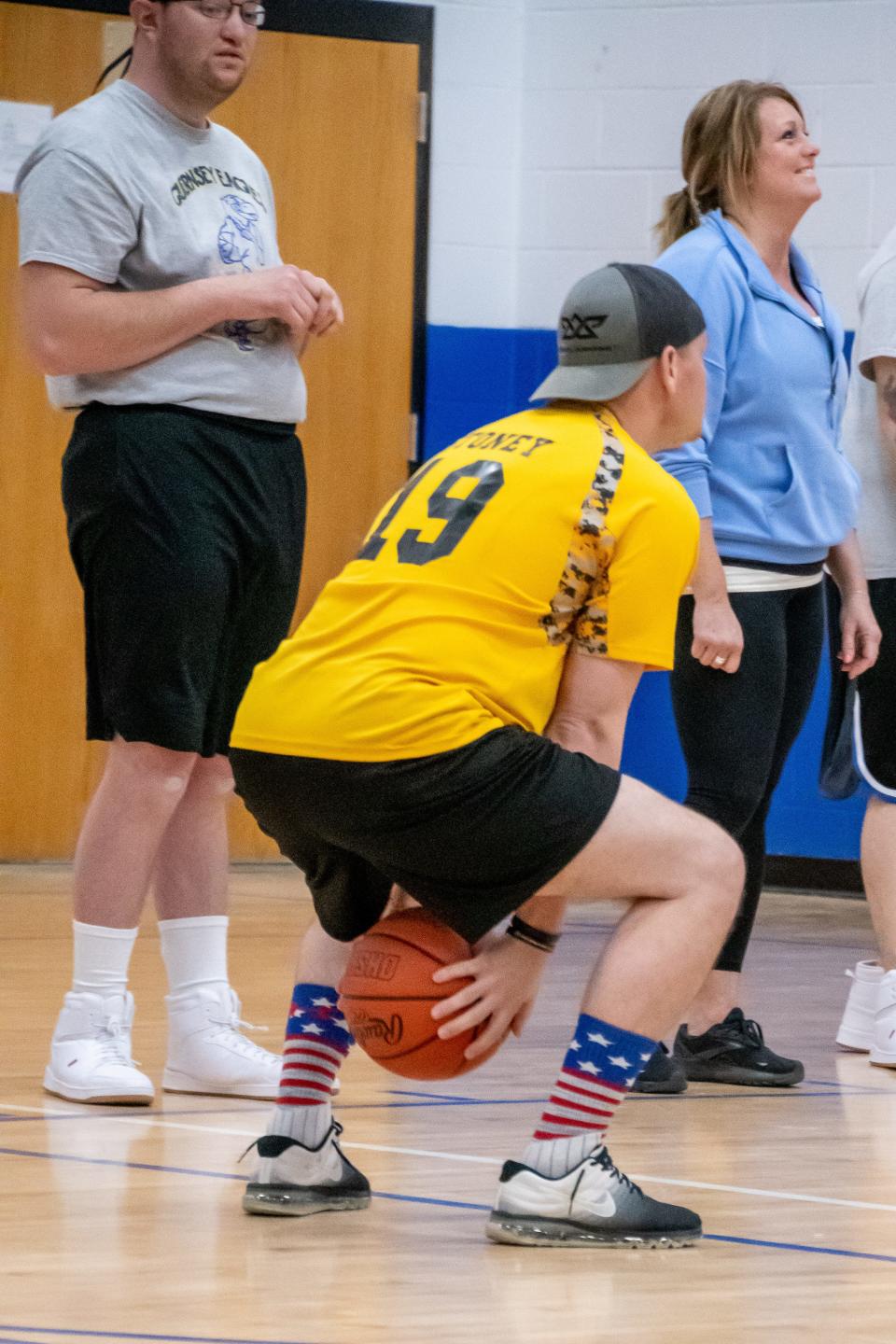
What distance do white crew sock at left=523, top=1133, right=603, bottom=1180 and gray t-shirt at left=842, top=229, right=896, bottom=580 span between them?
1.83 metres

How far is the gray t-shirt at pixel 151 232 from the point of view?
10.7 feet

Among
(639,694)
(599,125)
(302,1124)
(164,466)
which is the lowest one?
(639,694)

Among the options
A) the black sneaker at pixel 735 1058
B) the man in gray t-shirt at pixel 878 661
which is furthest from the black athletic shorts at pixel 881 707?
the black sneaker at pixel 735 1058

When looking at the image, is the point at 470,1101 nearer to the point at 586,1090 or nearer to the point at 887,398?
the point at 586,1090

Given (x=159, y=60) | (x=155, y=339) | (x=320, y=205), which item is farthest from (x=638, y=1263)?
(x=320, y=205)

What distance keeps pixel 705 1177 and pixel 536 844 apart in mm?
640

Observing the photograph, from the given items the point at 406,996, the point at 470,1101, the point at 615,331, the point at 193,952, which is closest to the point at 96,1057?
the point at 193,952

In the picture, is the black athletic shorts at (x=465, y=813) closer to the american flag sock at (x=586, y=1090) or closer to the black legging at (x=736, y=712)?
the american flag sock at (x=586, y=1090)

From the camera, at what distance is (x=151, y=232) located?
3.30 meters

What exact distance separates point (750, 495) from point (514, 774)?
4.41 feet

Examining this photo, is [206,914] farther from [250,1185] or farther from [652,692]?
[652,692]

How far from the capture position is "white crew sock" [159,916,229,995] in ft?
11.2

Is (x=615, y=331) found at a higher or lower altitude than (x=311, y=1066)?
higher

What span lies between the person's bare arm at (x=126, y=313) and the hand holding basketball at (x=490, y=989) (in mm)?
1117
